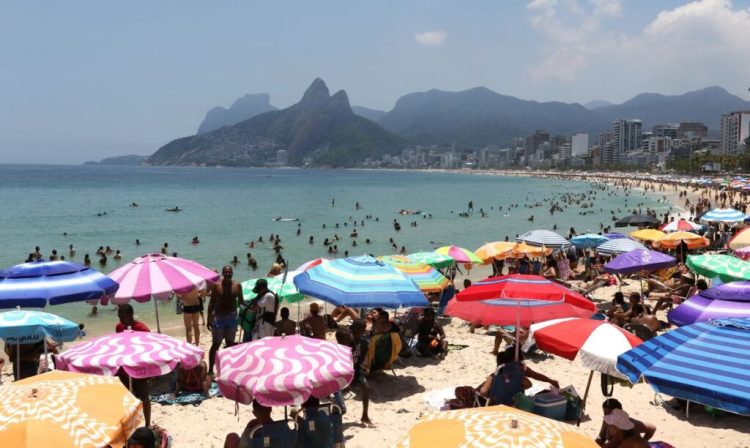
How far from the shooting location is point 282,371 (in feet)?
15.7

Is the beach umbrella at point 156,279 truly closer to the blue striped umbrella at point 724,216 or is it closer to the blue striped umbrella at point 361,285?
the blue striped umbrella at point 361,285

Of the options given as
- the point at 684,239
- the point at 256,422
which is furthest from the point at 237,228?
the point at 256,422

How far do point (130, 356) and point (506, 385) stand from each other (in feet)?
13.4

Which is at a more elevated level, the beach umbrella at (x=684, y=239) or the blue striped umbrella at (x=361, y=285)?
the blue striped umbrella at (x=361, y=285)

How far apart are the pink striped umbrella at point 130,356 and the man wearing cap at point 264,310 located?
9.34ft

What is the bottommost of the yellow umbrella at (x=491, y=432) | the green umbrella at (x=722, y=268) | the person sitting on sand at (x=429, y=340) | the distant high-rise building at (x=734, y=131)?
→ the person sitting on sand at (x=429, y=340)

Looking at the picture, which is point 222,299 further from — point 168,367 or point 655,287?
point 655,287

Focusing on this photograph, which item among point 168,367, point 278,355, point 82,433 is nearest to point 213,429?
point 168,367

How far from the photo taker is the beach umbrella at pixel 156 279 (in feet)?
26.0

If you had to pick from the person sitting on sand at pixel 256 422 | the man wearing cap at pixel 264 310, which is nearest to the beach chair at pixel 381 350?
the man wearing cap at pixel 264 310

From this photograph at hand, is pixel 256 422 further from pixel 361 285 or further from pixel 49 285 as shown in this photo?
pixel 49 285

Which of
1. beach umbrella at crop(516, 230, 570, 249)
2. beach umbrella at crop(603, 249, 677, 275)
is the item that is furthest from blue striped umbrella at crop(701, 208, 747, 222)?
beach umbrella at crop(603, 249, 677, 275)

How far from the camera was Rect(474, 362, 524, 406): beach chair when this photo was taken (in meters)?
6.50

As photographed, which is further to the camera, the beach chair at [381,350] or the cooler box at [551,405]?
the beach chair at [381,350]
